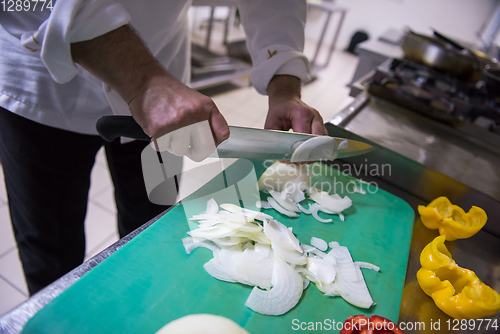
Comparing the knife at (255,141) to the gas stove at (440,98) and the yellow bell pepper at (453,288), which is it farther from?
the gas stove at (440,98)

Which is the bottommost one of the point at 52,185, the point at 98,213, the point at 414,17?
the point at 98,213

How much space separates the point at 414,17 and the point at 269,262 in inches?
256

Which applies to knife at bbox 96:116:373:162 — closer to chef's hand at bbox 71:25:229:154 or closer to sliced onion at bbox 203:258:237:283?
chef's hand at bbox 71:25:229:154

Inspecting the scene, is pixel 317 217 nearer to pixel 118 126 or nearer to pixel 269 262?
pixel 269 262

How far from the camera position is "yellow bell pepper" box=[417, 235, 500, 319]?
1.78 ft

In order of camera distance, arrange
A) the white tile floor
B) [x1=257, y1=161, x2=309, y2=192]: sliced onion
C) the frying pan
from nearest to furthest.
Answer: [x1=257, y1=161, x2=309, y2=192]: sliced onion < the white tile floor < the frying pan

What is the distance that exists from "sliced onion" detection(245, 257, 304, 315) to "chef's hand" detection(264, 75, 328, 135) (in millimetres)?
388

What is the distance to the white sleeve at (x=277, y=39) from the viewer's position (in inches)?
34.9

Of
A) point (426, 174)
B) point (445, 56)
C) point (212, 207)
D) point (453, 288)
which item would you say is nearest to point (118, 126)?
point (212, 207)

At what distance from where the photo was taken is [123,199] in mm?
1003

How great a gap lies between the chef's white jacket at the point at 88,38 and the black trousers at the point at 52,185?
0.05m

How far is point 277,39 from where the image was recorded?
902 mm

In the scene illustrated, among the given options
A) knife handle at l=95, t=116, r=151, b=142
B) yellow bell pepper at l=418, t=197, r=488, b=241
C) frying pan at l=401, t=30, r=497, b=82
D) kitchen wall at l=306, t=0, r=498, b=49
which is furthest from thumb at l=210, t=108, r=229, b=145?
kitchen wall at l=306, t=0, r=498, b=49

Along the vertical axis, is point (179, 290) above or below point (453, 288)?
below
